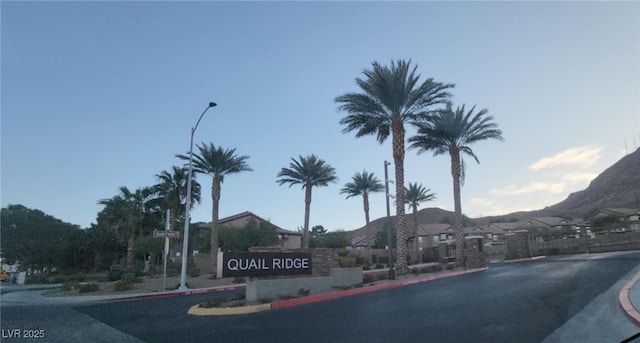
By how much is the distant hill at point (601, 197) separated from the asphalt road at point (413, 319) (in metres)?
126

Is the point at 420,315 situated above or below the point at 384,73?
A: below

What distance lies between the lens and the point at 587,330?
8250 millimetres

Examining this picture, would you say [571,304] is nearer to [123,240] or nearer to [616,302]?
[616,302]

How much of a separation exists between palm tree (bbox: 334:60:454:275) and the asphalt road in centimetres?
1253

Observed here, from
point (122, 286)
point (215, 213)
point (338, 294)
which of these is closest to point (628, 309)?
point (338, 294)

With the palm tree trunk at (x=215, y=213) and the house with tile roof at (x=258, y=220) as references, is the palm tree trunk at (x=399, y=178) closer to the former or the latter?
the palm tree trunk at (x=215, y=213)

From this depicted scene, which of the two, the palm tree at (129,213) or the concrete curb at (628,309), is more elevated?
the palm tree at (129,213)

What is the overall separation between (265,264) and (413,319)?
274 inches

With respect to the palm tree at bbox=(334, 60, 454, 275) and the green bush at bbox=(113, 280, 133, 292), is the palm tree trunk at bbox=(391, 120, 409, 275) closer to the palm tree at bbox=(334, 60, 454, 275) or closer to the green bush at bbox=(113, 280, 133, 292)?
the palm tree at bbox=(334, 60, 454, 275)

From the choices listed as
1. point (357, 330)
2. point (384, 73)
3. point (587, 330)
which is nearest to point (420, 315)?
point (357, 330)

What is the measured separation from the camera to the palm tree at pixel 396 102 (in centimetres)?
2645

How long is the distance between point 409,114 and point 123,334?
21.7m

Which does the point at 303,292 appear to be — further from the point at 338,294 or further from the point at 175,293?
the point at 175,293

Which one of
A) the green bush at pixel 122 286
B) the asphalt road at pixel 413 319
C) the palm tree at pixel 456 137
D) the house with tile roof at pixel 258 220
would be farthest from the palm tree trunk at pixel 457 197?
the house with tile roof at pixel 258 220
